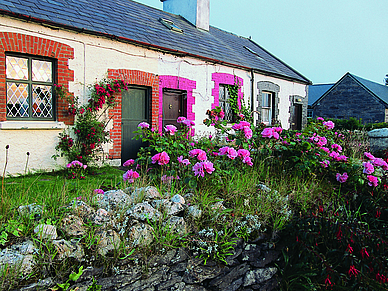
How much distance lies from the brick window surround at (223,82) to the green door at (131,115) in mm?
2894

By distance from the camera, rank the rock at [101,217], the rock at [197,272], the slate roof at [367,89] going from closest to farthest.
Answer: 1. the rock at [101,217]
2. the rock at [197,272]
3. the slate roof at [367,89]

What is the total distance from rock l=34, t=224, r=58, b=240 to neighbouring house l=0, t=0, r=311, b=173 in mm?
4544

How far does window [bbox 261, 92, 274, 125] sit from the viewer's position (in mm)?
12891

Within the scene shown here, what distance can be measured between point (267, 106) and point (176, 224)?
11442mm

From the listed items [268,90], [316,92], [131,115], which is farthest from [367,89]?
[131,115]

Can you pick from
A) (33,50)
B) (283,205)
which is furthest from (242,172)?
(33,50)

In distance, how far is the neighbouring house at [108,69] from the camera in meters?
5.95

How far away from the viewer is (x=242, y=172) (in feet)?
13.0

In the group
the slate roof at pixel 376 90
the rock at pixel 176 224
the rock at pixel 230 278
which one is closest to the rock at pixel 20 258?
the rock at pixel 176 224

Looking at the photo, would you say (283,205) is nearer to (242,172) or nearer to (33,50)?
(242,172)

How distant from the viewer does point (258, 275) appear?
3.00 m

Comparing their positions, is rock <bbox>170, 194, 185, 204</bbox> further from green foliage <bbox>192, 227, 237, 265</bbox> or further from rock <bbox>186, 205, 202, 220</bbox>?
green foliage <bbox>192, 227, 237, 265</bbox>

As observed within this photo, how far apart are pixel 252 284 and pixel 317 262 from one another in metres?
0.74

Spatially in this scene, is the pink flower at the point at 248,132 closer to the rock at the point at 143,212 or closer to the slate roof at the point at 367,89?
the rock at the point at 143,212
